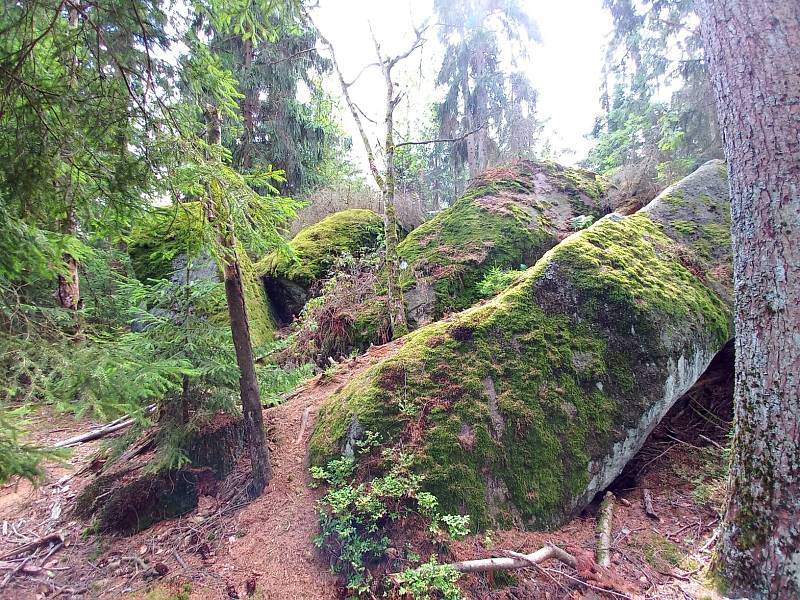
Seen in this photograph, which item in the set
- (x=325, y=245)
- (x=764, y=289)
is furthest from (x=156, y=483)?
(x=325, y=245)

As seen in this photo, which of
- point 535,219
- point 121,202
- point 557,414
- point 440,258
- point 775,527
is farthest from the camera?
point 535,219

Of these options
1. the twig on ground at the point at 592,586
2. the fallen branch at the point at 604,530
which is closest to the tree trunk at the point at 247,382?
the twig on ground at the point at 592,586

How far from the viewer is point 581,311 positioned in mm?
3977

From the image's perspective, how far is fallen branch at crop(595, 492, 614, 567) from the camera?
2869 mm

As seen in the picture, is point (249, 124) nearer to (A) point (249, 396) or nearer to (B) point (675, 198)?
(A) point (249, 396)

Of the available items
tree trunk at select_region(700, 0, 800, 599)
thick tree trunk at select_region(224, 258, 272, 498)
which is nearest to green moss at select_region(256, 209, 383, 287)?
thick tree trunk at select_region(224, 258, 272, 498)

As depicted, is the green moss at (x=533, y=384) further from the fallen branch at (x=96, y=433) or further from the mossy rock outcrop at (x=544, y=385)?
the fallen branch at (x=96, y=433)

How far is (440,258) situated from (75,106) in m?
5.15

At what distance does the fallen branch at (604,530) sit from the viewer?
9.41 ft

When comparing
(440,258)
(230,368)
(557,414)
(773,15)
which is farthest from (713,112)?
(230,368)

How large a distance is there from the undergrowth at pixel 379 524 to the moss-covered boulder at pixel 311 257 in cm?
570

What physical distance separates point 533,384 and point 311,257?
621 centimetres

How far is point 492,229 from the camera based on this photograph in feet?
23.0

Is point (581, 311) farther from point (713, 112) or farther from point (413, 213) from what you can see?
point (413, 213)
